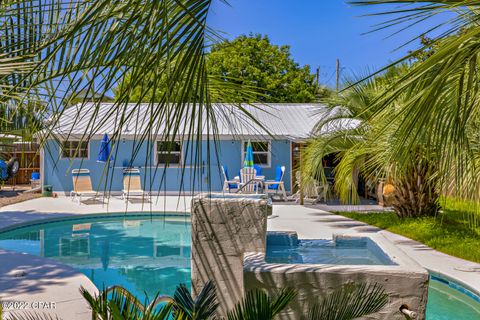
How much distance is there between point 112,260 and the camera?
367 inches

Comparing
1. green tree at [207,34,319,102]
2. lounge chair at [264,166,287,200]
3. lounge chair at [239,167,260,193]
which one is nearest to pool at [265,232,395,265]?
lounge chair at [239,167,260,193]

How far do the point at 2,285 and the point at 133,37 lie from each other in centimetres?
629

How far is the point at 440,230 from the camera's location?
10.4 meters

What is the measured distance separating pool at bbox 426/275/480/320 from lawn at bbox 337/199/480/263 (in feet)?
3.44

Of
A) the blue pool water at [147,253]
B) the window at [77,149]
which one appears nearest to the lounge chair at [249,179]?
the blue pool water at [147,253]

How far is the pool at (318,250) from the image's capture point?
7582 millimetres

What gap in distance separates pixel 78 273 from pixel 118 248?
3691mm

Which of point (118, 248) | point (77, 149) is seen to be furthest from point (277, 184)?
point (77, 149)

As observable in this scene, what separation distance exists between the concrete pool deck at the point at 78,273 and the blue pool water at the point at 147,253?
1.51ft

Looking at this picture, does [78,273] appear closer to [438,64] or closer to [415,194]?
[438,64]

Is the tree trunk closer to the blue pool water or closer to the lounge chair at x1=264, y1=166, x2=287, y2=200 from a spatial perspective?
the blue pool water

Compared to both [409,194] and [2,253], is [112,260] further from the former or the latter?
[409,194]

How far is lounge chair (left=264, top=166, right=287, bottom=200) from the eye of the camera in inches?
693

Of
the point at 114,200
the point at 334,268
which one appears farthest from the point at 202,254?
the point at 114,200
